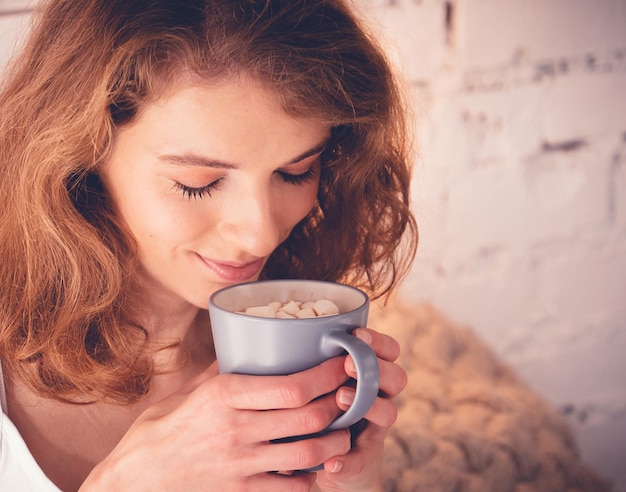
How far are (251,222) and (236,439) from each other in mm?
197

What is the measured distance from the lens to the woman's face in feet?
2.01

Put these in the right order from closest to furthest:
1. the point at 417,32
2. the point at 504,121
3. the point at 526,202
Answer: the point at 417,32 < the point at 504,121 < the point at 526,202

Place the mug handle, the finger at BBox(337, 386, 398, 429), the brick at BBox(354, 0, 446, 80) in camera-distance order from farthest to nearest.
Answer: the brick at BBox(354, 0, 446, 80), the finger at BBox(337, 386, 398, 429), the mug handle

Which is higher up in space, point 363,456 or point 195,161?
point 195,161

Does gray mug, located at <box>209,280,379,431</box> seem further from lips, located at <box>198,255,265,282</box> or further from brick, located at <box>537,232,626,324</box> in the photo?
brick, located at <box>537,232,626,324</box>

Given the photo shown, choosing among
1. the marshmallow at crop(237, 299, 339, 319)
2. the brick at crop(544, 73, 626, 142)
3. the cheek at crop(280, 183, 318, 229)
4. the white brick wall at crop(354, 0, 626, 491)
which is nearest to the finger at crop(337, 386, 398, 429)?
the marshmallow at crop(237, 299, 339, 319)

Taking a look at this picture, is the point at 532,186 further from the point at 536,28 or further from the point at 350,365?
the point at 350,365

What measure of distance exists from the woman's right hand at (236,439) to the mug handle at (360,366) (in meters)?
0.02

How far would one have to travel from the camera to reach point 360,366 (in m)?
0.51

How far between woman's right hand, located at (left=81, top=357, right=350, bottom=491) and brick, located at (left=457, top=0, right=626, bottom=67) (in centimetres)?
92

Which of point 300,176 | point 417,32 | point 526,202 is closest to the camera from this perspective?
point 300,176

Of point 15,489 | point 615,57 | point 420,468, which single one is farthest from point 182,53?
point 615,57

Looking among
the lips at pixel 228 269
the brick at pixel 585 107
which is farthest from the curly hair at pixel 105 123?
the brick at pixel 585 107

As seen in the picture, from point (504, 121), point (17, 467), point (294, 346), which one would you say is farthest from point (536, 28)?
point (17, 467)
